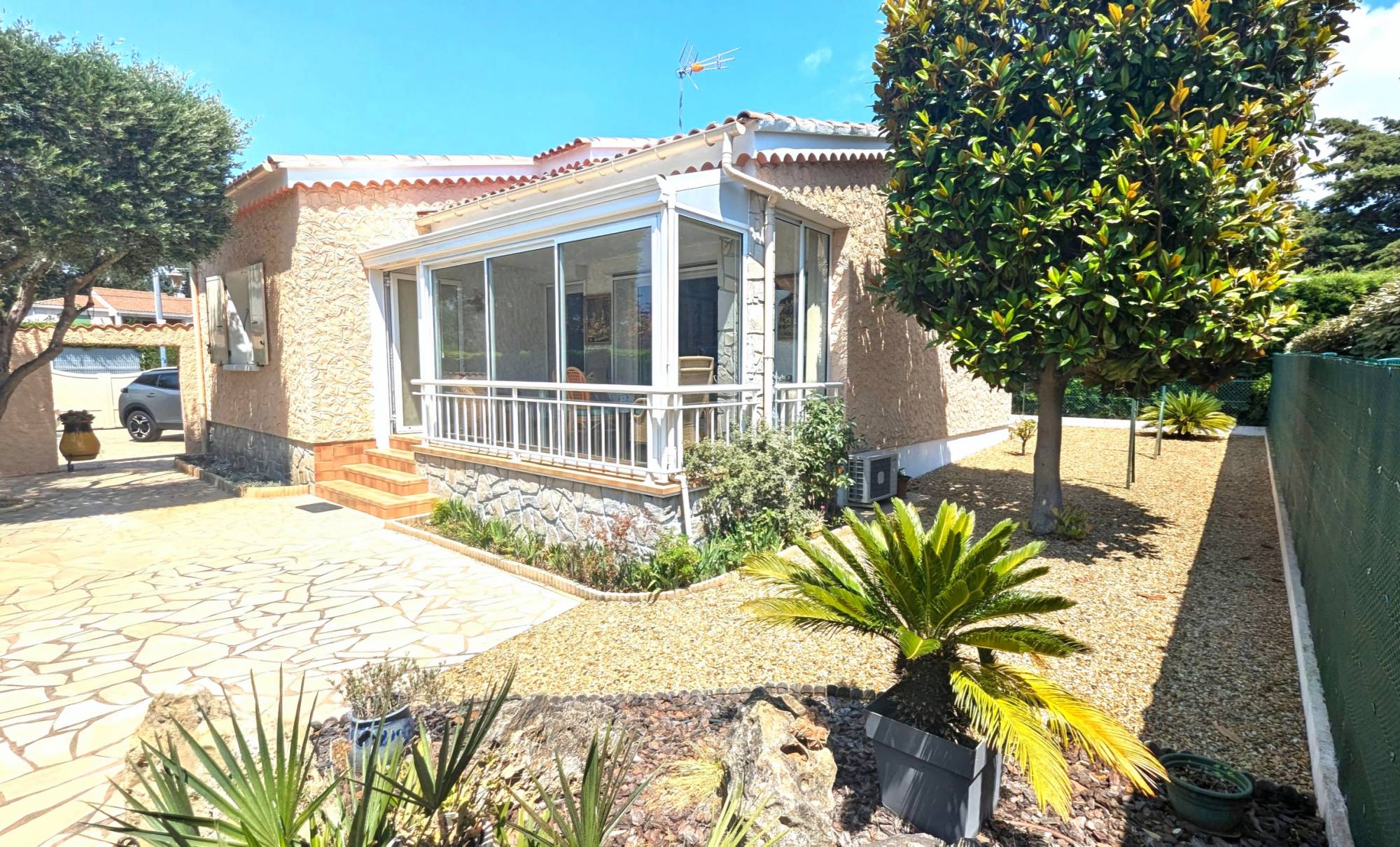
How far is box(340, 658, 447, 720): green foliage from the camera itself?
10.4 feet

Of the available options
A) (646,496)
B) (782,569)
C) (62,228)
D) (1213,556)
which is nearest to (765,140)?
(646,496)

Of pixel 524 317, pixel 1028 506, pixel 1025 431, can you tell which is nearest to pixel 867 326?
pixel 1028 506

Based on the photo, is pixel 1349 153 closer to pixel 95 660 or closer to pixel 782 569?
pixel 782 569

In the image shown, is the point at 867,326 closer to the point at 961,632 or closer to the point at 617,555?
the point at 617,555

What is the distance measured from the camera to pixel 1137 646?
4.25 meters

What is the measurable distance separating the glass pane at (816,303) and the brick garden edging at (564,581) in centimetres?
339

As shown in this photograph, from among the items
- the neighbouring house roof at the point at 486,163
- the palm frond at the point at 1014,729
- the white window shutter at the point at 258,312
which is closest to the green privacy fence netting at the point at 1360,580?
the palm frond at the point at 1014,729

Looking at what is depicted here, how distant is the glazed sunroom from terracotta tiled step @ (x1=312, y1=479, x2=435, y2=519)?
34.2 inches

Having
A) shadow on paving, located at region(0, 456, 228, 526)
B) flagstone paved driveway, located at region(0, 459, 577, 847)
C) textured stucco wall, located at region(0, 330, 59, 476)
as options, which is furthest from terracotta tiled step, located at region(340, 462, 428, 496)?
textured stucco wall, located at region(0, 330, 59, 476)

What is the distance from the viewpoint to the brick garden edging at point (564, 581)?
17.5ft

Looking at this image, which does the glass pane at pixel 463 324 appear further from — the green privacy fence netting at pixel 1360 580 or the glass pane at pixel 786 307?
the green privacy fence netting at pixel 1360 580

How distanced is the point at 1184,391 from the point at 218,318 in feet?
63.0

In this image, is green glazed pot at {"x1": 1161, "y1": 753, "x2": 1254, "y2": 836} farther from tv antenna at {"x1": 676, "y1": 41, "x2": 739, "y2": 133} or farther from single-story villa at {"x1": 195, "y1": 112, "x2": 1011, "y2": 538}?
tv antenna at {"x1": 676, "y1": 41, "x2": 739, "y2": 133}

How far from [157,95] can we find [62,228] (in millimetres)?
2151
